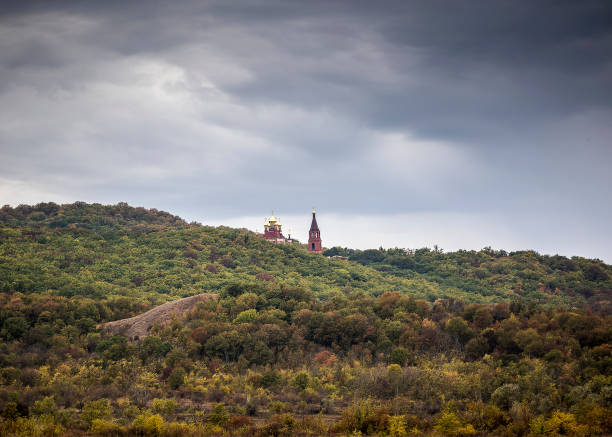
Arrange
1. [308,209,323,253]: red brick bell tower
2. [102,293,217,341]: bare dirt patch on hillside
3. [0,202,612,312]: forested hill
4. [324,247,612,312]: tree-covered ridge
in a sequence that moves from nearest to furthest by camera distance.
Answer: [102,293,217,341]: bare dirt patch on hillside
[0,202,612,312]: forested hill
[324,247,612,312]: tree-covered ridge
[308,209,323,253]: red brick bell tower

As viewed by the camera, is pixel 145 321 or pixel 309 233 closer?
pixel 145 321

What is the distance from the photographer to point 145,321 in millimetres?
46219

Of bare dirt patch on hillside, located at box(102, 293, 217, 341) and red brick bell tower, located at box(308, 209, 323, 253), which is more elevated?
red brick bell tower, located at box(308, 209, 323, 253)

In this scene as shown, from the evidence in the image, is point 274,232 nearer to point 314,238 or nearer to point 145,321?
point 314,238

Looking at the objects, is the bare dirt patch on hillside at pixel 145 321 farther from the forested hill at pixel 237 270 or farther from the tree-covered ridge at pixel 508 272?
the tree-covered ridge at pixel 508 272

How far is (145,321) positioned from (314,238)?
74217mm

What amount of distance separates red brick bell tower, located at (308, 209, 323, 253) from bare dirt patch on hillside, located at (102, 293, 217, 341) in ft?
228

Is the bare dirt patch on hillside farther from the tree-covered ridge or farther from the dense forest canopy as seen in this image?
the tree-covered ridge

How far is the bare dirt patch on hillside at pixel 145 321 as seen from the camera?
44.8 m

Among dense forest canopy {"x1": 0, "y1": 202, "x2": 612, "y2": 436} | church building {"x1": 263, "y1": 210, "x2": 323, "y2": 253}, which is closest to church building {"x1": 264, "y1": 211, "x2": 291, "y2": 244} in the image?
church building {"x1": 263, "y1": 210, "x2": 323, "y2": 253}

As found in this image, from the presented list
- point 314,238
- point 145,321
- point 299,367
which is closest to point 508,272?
point 314,238

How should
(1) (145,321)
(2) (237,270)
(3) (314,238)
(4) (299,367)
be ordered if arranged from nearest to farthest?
1. (4) (299,367)
2. (1) (145,321)
3. (2) (237,270)
4. (3) (314,238)

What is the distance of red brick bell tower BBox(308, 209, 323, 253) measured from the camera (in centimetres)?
11862

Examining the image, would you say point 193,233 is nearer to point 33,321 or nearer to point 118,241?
point 118,241
